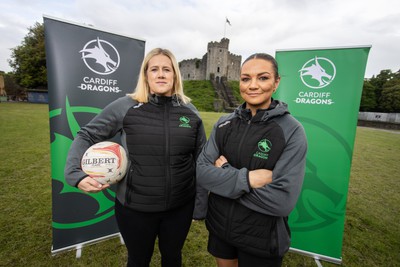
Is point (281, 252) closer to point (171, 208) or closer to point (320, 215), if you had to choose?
point (171, 208)

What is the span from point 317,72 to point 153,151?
7.20 ft

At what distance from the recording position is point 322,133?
2670 millimetres

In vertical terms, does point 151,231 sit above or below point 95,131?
below

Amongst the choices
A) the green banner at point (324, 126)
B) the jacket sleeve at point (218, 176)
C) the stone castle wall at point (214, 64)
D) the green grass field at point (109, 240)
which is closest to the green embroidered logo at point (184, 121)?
the jacket sleeve at point (218, 176)

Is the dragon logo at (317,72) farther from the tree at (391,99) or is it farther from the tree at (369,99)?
the tree at (369,99)

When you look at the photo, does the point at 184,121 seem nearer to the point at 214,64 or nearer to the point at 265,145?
the point at 265,145

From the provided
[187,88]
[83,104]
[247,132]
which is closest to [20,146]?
[83,104]

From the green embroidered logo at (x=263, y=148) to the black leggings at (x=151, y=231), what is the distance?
857mm

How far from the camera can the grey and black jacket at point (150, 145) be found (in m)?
1.74

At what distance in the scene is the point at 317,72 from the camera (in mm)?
2525

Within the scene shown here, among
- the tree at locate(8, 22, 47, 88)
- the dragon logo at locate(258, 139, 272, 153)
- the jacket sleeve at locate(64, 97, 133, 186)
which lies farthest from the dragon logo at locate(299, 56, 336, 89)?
the tree at locate(8, 22, 47, 88)

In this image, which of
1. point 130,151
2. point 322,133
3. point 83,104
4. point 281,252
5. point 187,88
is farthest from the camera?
point 187,88

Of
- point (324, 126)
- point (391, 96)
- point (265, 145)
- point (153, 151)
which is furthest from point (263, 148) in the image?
point (391, 96)

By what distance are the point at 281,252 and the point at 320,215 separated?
1.69 meters
